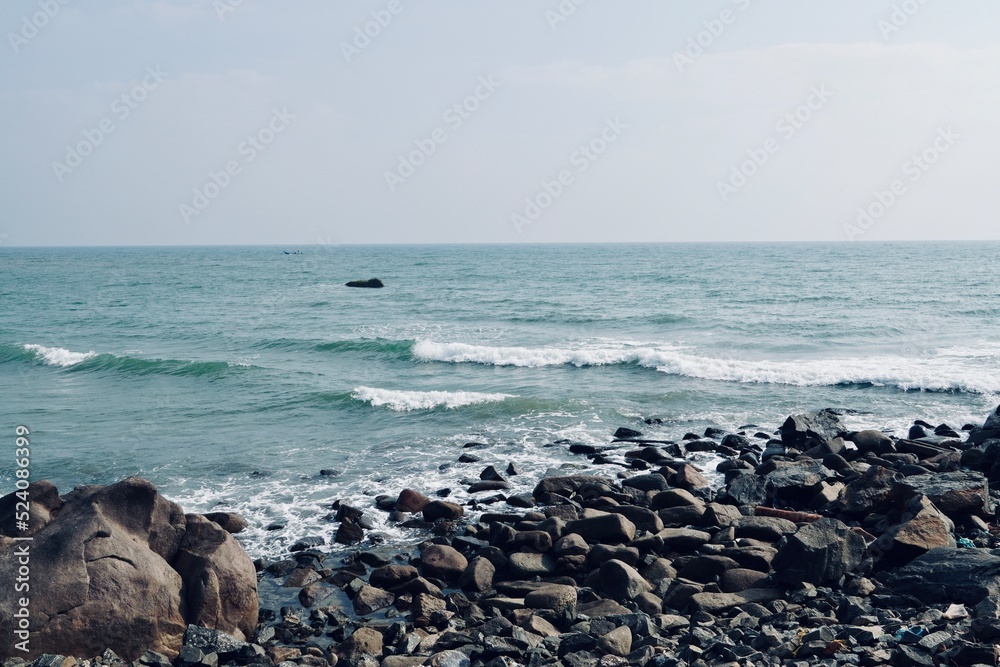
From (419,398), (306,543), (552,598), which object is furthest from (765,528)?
(419,398)

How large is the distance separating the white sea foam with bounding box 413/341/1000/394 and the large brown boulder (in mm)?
18051

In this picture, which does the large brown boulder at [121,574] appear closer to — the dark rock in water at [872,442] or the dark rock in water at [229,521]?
the dark rock in water at [229,521]

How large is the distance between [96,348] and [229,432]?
1639cm

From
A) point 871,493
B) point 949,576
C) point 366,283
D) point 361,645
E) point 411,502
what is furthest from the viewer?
point 366,283

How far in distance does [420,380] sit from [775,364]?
11.8m

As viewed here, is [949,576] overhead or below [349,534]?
overhead

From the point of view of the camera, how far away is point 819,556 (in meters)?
9.22

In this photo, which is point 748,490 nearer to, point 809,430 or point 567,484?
point 567,484

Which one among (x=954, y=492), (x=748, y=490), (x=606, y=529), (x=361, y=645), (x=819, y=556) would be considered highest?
(x=954, y=492)

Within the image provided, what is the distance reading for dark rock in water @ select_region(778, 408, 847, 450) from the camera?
52.4 feet

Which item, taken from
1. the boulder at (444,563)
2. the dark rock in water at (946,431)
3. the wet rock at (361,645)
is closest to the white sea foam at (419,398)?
the boulder at (444,563)

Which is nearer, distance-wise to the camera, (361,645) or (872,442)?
(361,645)

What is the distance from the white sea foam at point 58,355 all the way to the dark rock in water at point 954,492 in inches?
1061

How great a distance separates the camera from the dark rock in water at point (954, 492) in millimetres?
10883
